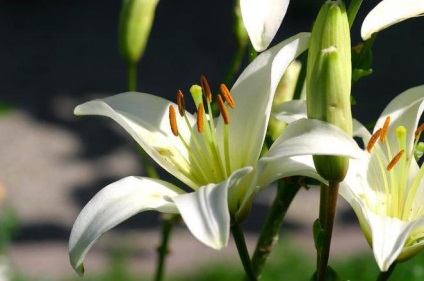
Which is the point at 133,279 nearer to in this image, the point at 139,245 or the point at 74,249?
the point at 139,245

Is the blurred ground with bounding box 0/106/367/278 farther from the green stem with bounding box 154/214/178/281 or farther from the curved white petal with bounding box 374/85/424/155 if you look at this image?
the curved white petal with bounding box 374/85/424/155

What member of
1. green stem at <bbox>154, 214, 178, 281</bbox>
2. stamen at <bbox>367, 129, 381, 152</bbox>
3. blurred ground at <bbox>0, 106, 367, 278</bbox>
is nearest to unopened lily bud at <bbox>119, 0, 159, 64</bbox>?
green stem at <bbox>154, 214, 178, 281</bbox>

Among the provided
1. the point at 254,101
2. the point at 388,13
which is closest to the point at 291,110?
the point at 254,101

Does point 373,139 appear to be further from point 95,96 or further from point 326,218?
point 95,96

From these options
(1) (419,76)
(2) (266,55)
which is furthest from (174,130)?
(1) (419,76)

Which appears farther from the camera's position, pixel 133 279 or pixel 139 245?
pixel 139 245

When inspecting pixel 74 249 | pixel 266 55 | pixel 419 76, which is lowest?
pixel 419 76
